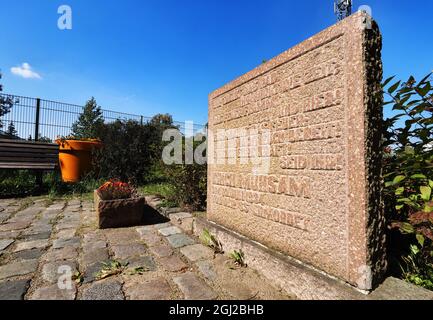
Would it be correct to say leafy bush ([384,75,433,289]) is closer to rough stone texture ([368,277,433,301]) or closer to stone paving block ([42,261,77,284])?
rough stone texture ([368,277,433,301])

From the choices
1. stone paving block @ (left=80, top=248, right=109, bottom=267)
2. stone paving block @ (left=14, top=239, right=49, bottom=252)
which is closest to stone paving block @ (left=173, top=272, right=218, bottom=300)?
stone paving block @ (left=80, top=248, right=109, bottom=267)

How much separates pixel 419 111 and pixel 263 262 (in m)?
1.38

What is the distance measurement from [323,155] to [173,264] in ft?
4.85

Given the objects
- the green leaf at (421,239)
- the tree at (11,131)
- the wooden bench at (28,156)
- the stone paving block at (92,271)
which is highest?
the tree at (11,131)

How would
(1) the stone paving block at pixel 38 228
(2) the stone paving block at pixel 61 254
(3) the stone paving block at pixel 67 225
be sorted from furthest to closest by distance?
(3) the stone paving block at pixel 67 225 → (1) the stone paving block at pixel 38 228 → (2) the stone paving block at pixel 61 254

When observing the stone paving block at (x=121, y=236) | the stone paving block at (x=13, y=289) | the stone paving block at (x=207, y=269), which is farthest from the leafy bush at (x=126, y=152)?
the stone paving block at (x=13, y=289)

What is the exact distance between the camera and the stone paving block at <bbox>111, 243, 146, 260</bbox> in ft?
7.70

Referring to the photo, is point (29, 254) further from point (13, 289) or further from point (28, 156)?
point (28, 156)

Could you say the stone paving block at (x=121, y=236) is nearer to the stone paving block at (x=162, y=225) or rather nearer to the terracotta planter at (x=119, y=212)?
the terracotta planter at (x=119, y=212)

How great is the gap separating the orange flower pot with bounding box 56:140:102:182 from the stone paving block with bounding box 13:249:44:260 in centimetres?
453

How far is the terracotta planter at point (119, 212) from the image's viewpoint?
3176 mm
